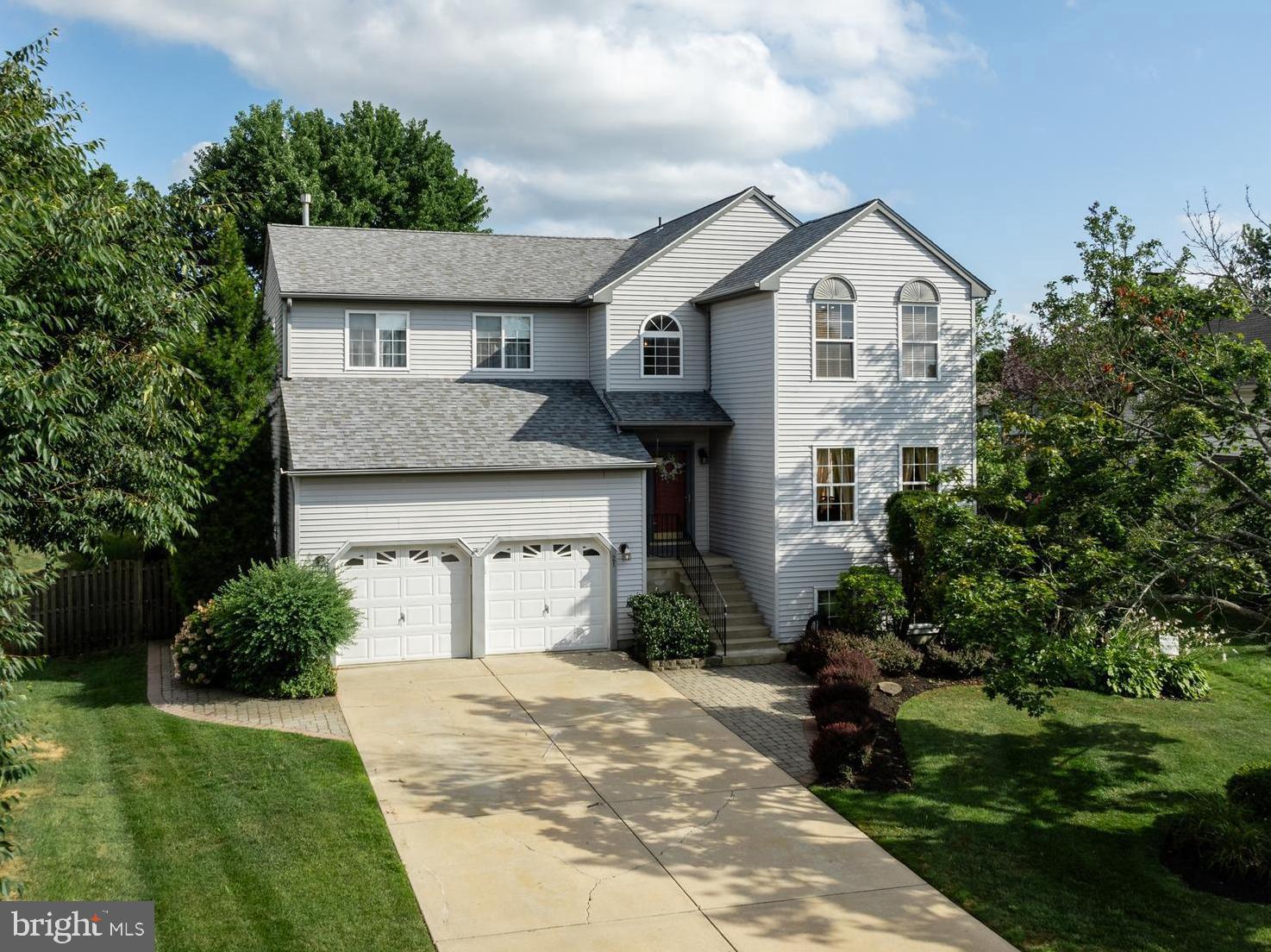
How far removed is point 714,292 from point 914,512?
21.2 ft

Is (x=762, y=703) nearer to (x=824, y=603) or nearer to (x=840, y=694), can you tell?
(x=840, y=694)

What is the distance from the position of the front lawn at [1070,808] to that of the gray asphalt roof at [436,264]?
41.8 ft

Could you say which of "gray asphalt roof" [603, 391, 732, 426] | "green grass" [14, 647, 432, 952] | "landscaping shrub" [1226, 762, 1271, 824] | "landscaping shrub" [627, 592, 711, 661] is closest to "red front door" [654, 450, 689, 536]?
"gray asphalt roof" [603, 391, 732, 426]

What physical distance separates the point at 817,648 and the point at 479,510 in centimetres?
689

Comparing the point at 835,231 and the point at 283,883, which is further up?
the point at 835,231

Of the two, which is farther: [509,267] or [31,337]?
[509,267]

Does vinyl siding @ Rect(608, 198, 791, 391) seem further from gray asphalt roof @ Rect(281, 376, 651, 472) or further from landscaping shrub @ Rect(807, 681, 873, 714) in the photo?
landscaping shrub @ Rect(807, 681, 873, 714)

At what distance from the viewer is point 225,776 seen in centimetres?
1341

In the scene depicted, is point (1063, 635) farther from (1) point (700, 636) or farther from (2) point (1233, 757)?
(1) point (700, 636)

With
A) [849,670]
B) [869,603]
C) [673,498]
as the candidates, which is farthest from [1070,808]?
[673,498]

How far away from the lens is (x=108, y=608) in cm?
2091

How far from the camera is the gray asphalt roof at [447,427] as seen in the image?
1956 centimetres

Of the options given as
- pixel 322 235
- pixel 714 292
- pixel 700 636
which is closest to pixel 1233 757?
pixel 700 636

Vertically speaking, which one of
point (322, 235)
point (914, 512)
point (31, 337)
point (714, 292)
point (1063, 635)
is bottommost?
point (1063, 635)
